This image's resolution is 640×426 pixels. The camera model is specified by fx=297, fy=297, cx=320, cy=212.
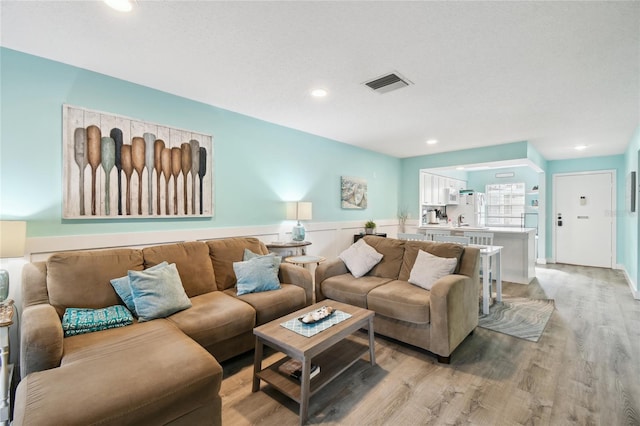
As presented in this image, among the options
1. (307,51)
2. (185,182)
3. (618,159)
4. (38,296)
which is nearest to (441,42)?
(307,51)

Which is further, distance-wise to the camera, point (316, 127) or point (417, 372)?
point (316, 127)

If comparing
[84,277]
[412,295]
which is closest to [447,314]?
[412,295]

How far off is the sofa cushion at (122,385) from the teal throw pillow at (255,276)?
3.17 feet

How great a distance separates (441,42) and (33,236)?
11.1 feet

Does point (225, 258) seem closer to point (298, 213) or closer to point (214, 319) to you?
point (214, 319)

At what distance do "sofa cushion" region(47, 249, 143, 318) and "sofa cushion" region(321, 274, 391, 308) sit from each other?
186 centimetres

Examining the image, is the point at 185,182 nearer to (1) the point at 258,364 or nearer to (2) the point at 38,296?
(2) the point at 38,296

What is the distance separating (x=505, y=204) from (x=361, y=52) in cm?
747

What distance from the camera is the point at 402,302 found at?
8.50 feet

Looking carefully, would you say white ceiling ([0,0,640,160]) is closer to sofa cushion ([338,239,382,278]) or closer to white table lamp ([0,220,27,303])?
white table lamp ([0,220,27,303])

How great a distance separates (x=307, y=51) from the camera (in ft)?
7.26

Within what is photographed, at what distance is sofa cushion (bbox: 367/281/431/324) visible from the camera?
97.9 inches

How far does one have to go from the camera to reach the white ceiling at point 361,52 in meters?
1.78

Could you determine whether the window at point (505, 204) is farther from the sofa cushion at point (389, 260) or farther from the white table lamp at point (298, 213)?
the white table lamp at point (298, 213)
